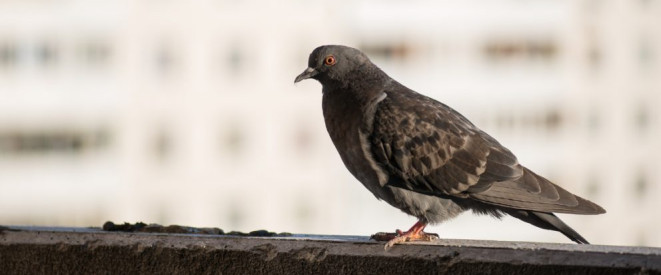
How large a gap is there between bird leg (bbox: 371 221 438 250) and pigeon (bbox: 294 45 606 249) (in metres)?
0.03

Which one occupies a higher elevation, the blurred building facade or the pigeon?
the blurred building facade

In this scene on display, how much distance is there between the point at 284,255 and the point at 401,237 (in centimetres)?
81

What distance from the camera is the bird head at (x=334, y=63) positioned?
9000 mm

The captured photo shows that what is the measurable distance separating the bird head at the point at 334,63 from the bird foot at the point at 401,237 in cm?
150

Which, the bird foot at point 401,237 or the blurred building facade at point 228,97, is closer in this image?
the bird foot at point 401,237

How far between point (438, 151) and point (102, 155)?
60903mm

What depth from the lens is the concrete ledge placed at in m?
6.16

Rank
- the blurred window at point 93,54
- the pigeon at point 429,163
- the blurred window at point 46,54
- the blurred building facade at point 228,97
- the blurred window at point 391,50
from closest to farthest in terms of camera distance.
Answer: the pigeon at point 429,163 < the blurred window at point 46,54 < the blurred building facade at point 228,97 < the blurred window at point 93,54 < the blurred window at point 391,50

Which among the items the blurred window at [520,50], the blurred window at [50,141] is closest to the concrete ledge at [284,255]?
the blurred window at [50,141]

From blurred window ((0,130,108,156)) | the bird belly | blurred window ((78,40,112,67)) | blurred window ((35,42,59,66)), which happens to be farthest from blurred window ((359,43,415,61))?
the bird belly

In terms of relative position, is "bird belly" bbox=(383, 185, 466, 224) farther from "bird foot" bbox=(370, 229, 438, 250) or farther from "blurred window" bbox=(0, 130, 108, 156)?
"blurred window" bbox=(0, 130, 108, 156)

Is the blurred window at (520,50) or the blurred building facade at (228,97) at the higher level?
the blurred window at (520,50)

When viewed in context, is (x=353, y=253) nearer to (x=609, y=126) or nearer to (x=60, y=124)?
(x=60, y=124)

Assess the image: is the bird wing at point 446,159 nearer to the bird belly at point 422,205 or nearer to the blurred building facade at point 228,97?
the bird belly at point 422,205
